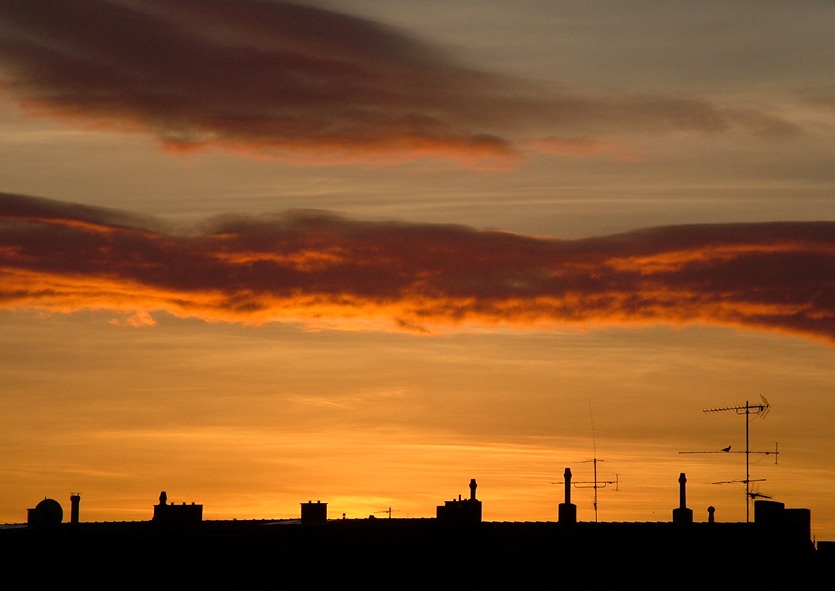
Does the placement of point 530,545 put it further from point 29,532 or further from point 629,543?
point 29,532

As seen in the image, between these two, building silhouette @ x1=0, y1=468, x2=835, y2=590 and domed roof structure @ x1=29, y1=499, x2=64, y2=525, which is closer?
building silhouette @ x1=0, y1=468, x2=835, y2=590

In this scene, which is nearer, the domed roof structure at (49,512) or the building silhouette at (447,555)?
the building silhouette at (447,555)

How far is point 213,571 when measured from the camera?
78.2 metres

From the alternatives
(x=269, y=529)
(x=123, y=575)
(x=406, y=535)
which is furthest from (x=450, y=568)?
(x=123, y=575)

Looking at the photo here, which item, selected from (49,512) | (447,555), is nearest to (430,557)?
(447,555)

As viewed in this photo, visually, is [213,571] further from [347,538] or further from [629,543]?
[629,543]

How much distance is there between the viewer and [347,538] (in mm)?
79750

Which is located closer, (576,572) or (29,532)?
(576,572)

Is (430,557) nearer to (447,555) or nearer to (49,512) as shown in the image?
(447,555)

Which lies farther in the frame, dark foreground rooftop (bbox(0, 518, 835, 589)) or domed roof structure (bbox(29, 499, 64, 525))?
domed roof structure (bbox(29, 499, 64, 525))

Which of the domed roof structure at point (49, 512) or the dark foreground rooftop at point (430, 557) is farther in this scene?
the domed roof structure at point (49, 512)

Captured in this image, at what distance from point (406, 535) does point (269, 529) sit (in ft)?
22.7

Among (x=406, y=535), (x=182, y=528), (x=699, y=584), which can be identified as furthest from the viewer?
(x=182, y=528)

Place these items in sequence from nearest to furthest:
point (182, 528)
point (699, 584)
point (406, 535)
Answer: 1. point (699, 584)
2. point (406, 535)
3. point (182, 528)
